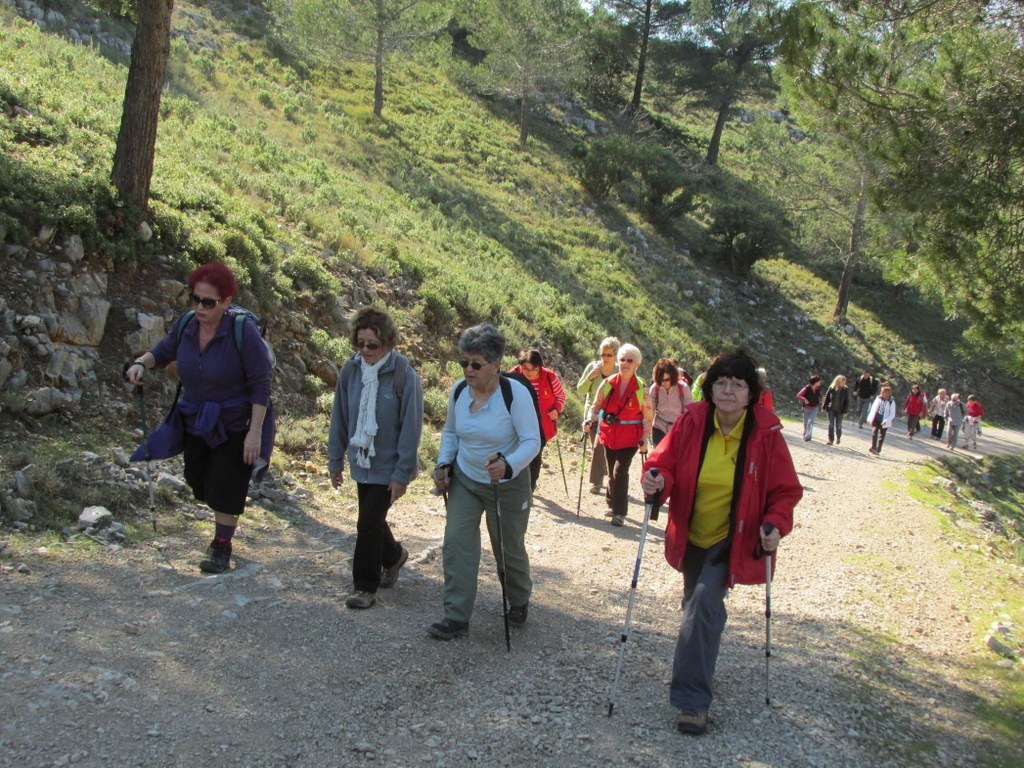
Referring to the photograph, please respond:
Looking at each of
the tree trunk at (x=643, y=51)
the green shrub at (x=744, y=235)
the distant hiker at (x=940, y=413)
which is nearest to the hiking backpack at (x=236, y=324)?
the distant hiker at (x=940, y=413)

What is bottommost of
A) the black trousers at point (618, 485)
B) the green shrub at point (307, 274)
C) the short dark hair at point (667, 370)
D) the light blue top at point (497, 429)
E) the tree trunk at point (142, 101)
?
the black trousers at point (618, 485)

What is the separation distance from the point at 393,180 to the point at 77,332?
18.4m

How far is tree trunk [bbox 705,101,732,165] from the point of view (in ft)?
144

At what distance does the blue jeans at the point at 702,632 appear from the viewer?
167 inches

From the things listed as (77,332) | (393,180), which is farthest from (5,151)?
(393,180)

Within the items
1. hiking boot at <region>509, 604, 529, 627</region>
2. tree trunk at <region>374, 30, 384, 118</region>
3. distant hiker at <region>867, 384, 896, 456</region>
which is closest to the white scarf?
hiking boot at <region>509, 604, 529, 627</region>

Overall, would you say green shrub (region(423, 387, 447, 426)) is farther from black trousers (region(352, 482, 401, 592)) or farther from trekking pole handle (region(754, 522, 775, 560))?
trekking pole handle (region(754, 522, 775, 560))

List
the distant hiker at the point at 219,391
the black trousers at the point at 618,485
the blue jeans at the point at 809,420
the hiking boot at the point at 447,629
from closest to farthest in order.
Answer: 1. the hiking boot at the point at 447,629
2. the distant hiker at the point at 219,391
3. the black trousers at the point at 618,485
4. the blue jeans at the point at 809,420

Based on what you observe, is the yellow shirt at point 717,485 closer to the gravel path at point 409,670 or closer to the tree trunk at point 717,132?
the gravel path at point 409,670

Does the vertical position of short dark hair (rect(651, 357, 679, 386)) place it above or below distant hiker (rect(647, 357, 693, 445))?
above

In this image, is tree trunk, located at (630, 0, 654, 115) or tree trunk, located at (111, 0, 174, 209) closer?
tree trunk, located at (111, 0, 174, 209)

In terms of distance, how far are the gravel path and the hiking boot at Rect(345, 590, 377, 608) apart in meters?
0.06

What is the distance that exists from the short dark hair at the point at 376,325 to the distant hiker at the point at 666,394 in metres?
4.74

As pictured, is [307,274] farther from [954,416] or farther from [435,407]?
[954,416]
